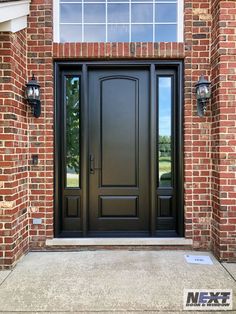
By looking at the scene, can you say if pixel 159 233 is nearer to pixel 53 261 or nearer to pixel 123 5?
pixel 53 261

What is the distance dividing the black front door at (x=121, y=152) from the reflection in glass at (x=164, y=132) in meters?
0.17

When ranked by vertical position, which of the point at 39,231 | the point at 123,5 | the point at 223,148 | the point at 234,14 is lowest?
the point at 39,231

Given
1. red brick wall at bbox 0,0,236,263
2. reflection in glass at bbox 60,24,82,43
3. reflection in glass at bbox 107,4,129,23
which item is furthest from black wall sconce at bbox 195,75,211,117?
reflection in glass at bbox 60,24,82,43

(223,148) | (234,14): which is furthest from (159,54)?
(223,148)

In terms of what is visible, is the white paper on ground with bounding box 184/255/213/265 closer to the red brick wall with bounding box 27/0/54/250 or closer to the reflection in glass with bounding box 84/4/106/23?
the red brick wall with bounding box 27/0/54/250

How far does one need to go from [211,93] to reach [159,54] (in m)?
0.79

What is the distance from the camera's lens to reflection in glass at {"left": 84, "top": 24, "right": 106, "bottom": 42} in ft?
12.1

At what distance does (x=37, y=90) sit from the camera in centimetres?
341

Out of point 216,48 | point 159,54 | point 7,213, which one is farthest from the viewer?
point 159,54

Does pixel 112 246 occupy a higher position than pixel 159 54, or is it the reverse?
pixel 159 54

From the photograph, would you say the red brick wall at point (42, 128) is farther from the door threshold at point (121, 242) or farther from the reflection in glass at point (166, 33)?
the reflection in glass at point (166, 33)

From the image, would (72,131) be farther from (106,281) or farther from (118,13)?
(106,281)

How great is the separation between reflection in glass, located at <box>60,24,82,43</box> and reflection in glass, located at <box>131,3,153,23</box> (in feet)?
2.27

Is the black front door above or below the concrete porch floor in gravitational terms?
above
